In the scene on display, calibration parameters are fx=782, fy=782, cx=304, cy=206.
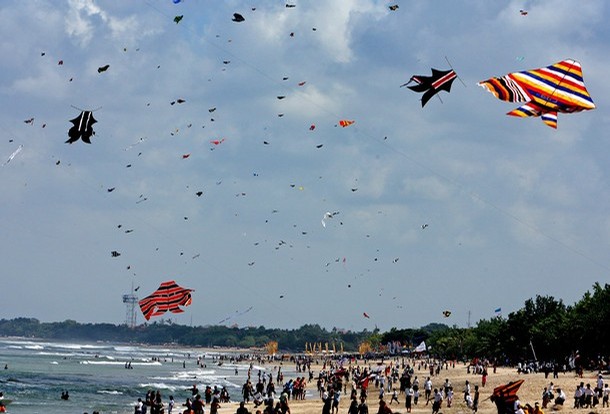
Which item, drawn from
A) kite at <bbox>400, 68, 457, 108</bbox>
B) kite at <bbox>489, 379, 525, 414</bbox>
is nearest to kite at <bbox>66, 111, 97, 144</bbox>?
kite at <bbox>400, 68, 457, 108</bbox>

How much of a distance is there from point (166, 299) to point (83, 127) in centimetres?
1258

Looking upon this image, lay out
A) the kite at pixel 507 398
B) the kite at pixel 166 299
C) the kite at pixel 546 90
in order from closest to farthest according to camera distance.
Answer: the kite at pixel 546 90 < the kite at pixel 507 398 < the kite at pixel 166 299

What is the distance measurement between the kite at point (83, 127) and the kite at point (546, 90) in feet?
42.6

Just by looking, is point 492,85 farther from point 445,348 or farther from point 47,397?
point 445,348

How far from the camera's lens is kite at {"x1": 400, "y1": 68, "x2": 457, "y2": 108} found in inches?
905

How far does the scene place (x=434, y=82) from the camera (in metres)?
23.1

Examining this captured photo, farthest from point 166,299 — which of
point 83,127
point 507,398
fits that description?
point 507,398


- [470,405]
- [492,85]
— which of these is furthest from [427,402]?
[492,85]

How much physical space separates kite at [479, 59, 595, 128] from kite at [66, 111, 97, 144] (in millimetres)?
12988

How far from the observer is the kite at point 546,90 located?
21500 millimetres

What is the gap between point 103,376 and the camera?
87812 mm

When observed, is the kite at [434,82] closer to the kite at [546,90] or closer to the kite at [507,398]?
the kite at [546,90]

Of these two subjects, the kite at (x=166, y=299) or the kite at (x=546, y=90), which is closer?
the kite at (x=546, y=90)

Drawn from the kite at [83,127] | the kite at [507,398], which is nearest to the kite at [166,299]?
the kite at [83,127]
